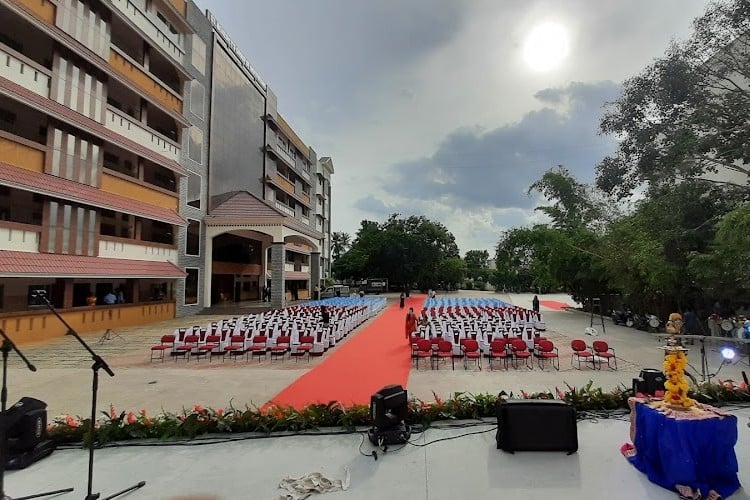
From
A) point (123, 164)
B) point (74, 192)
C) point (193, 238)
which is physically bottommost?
point (193, 238)

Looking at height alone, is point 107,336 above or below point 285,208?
below

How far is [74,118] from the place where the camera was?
57.6 feet

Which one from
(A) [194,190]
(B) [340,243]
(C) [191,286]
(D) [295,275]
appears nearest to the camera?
(C) [191,286]

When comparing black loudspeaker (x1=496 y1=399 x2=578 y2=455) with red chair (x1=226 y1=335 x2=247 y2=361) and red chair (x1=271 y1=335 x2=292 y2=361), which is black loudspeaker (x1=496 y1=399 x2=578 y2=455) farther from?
red chair (x1=226 y1=335 x2=247 y2=361)

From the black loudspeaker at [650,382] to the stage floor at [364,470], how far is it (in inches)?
29.6

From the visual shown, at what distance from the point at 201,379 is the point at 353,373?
12.8 feet

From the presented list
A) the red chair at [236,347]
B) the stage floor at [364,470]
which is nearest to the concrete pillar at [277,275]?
the red chair at [236,347]

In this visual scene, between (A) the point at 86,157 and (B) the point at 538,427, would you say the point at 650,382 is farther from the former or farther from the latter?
(A) the point at 86,157

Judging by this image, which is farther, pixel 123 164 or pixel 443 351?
pixel 123 164

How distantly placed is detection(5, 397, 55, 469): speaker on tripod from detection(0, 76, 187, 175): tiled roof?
1457cm

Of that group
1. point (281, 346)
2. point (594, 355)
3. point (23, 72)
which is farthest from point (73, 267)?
point (594, 355)

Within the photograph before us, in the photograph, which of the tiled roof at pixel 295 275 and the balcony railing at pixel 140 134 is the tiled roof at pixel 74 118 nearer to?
the balcony railing at pixel 140 134

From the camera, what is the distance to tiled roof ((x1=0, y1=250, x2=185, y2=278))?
14.8 meters

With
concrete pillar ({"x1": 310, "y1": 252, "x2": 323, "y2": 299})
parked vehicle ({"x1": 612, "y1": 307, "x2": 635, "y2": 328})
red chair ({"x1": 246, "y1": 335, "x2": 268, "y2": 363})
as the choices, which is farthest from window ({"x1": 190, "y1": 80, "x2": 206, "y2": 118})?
parked vehicle ({"x1": 612, "y1": 307, "x2": 635, "y2": 328})
